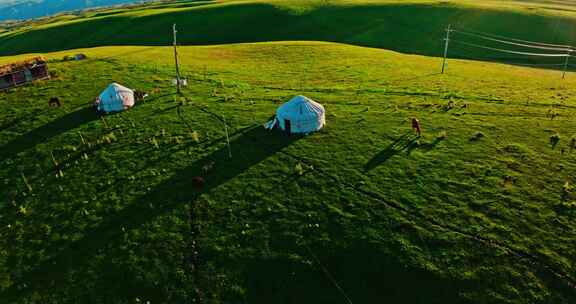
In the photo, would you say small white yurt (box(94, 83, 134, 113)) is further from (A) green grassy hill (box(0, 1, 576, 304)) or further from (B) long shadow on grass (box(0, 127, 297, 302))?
(B) long shadow on grass (box(0, 127, 297, 302))

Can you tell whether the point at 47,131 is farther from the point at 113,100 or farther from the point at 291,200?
the point at 291,200

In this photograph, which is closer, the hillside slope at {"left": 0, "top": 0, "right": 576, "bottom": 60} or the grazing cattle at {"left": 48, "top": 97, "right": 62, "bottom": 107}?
the grazing cattle at {"left": 48, "top": 97, "right": 62, "bottom": 107}

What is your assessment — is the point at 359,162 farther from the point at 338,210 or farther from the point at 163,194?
the point at 163,194

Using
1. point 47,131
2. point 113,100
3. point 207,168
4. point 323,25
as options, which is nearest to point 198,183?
point 207,168

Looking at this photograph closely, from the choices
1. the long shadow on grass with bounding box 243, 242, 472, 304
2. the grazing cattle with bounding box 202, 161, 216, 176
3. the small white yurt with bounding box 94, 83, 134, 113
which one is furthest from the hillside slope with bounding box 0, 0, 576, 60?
the long shadow on grass with bounding box 243, 242, 472, 304

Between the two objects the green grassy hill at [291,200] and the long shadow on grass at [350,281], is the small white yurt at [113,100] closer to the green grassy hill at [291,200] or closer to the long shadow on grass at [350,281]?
the green grassy hill at [291,200]

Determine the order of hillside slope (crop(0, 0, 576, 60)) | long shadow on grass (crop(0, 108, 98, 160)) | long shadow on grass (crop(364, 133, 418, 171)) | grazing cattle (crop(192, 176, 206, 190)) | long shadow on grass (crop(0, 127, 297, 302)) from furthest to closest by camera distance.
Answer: hillside slope (crop(0, 0, 576, 60)), long shadow on grass (crop(0, 108, 98, 160)), long shadow on grass (crop(364, 133, 418, 171)), grazing cattle (crop(192, 176, 206, 190)), long shadow on grass (crop(0, 127, 297, 302))
